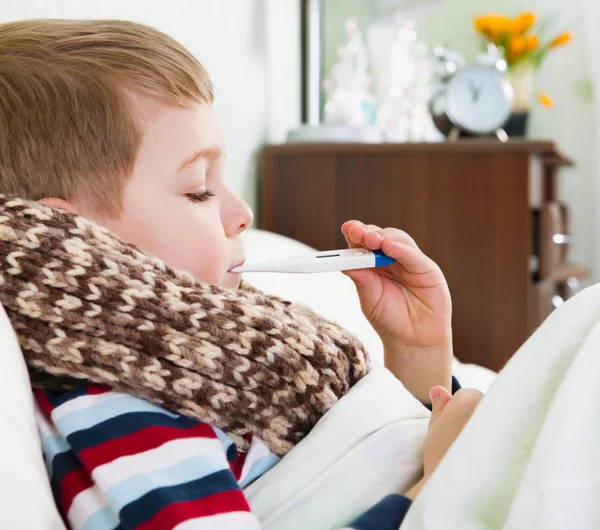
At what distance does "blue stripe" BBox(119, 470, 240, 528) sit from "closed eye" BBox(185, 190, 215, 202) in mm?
278

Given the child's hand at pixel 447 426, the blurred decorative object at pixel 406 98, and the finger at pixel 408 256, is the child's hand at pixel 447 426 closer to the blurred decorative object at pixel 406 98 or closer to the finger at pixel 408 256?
the finger at pixel 408 256

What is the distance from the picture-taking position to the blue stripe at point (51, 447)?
22.8 inches

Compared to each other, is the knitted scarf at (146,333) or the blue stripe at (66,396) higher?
the knitted scarf at (146,333)

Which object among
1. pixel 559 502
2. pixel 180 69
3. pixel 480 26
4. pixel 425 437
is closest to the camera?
pixel 559 502

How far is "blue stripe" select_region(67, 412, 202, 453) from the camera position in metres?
0.55

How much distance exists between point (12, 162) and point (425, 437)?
1.36 feet

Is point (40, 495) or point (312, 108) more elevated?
point (312, 108)

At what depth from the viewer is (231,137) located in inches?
66.8

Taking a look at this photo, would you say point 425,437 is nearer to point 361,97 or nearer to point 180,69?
point 180,69

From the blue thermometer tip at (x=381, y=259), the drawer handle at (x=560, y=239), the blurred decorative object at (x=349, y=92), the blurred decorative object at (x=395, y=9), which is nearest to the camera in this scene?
the blue thermometer tip at (x=381, y=259)

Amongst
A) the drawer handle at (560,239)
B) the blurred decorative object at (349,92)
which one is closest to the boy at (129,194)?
the drawer handle at (560,239)

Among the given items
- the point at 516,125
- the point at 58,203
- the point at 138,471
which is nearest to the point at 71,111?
the point at 58,203

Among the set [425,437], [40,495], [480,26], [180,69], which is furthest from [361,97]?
[40,495]

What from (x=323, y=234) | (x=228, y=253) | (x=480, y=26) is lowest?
(x=323, y=234)
